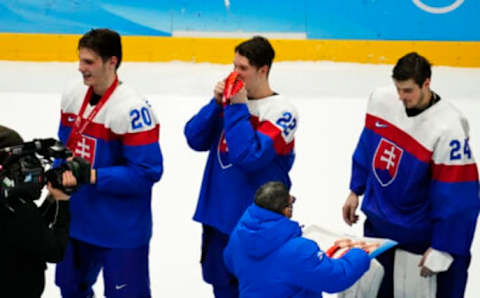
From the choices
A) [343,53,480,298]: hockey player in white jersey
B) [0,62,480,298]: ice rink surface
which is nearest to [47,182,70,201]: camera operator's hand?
[343,53,480,298]: hockey player in white jersey

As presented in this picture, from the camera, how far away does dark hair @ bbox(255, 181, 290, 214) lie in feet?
8.09

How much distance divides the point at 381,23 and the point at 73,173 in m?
6.28

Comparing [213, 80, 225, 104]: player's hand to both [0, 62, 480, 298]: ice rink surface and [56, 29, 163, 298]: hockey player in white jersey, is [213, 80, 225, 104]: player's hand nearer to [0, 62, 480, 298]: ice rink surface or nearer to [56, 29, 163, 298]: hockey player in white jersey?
[56, 29, 163, 298]: hockey player in white jersey

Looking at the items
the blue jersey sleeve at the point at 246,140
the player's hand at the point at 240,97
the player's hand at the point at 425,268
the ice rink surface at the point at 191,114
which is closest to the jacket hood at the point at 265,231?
the blue jersey sleeve at the point at 246,140

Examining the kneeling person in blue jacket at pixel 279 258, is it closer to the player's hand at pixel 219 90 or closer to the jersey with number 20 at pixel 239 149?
the jersey with number 20 at pixel 239 149

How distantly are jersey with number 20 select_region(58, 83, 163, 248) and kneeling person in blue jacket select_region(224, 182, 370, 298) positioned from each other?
1.87ft

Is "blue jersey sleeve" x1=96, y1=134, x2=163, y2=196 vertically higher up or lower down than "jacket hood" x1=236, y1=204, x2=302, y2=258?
higher up

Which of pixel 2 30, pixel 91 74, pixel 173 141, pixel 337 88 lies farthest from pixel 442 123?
pixel 2 30

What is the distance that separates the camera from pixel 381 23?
8336 millimetres

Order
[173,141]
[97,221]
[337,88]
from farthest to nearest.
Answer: [337,88] < [173,141] < [97,221]

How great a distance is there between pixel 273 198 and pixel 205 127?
676mm

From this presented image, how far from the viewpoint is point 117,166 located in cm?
294

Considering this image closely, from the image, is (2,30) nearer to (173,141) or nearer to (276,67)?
(276,67)

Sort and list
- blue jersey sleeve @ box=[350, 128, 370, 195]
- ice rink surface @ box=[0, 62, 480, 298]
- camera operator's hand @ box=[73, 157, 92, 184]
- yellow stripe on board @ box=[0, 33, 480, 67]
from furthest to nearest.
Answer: yellow stripe on board @ box=[0, 33, 480, 67] → ice rink surface @ box=[0, 62, 480, 298] → blue jersey sleeve @ box=[350, 128, 370, 195] → camera operator's hand @ box=[73, 157, 92, 184]
